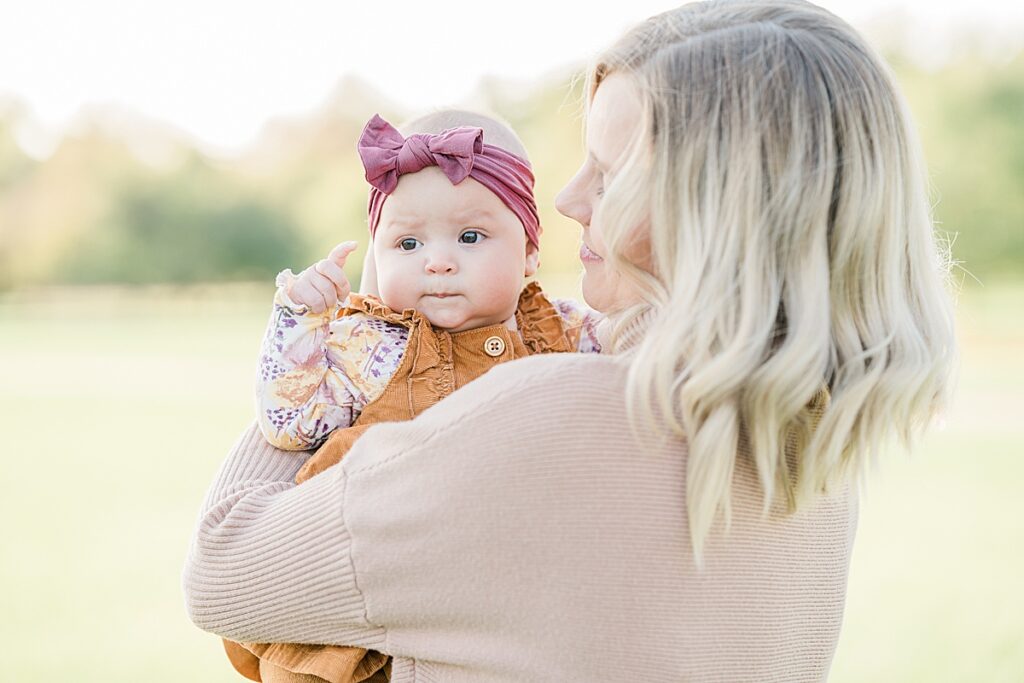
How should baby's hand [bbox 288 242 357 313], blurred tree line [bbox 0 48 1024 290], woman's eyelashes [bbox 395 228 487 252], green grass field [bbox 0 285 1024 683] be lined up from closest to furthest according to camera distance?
baby's hand [bbox 288 242 357 313] < woman's eyelashes [bbox 395 228 487 252] < green grass field [bbox 0 285 1024 683] < blurred tree line [bbox 0 48 1024 290]

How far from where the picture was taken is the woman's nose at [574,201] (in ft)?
4.14

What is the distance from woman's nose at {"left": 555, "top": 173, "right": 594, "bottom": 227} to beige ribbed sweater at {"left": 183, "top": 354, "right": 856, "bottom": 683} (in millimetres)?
257

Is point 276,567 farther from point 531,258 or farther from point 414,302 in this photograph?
point 531,258

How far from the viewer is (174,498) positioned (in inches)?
321

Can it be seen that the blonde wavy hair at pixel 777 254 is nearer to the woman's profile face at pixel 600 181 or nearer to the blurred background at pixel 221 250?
the woman's profile face at pixel 600 181

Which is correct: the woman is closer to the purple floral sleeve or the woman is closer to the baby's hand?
the purple floral sleeve

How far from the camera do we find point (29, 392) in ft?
38.3

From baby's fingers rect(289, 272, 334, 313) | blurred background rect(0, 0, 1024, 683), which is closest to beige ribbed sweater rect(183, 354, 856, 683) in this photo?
baby's fingers rect(289, 272, 334, 313)

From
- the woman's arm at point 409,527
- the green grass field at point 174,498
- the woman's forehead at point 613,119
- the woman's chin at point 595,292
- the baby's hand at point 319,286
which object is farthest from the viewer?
the green grass field at point 174,498

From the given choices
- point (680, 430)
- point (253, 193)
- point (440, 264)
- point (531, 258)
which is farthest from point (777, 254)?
point (253, 193)

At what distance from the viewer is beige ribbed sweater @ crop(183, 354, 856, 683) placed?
1.03 metres

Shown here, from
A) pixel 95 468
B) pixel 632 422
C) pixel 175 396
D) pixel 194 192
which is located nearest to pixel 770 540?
pixel 632 422

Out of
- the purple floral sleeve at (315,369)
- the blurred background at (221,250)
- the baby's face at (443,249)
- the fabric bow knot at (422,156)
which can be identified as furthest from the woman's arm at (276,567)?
the blurred background at (221,250)

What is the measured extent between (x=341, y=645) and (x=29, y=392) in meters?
11.6
